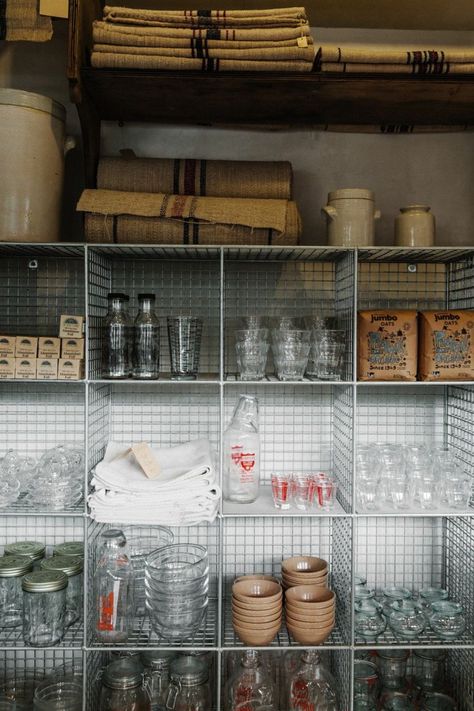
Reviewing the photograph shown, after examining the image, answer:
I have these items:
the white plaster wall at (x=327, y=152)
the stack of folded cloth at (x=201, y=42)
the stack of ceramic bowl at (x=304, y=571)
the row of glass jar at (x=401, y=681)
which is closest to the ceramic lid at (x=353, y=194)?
the white plaster wall at (x=327, y=152)

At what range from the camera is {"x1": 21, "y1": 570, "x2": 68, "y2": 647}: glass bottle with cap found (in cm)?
203

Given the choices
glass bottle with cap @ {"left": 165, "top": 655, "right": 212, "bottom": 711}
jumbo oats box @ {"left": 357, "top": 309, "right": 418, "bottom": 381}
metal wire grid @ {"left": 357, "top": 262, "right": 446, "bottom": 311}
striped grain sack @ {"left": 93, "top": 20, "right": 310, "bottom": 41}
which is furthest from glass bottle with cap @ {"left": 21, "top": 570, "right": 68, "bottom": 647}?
striped grain sack @ {"left": 93, "top": 20, "right": 310, "bottom": 41}

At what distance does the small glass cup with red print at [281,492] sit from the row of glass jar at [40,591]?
0.78 metres

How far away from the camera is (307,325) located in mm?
2207

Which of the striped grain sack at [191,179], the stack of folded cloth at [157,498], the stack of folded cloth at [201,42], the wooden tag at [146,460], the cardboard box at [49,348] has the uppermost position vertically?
the stack of folded cloth at [201,42]

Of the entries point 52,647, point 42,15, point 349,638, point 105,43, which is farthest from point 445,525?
point 42,15

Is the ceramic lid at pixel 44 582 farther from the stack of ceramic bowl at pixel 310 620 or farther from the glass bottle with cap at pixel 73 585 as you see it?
the stack of ceramic bowl at pixel 310 620

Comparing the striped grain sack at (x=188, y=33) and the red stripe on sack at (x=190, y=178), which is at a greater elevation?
the striped grain sack at (x=188, y=33)

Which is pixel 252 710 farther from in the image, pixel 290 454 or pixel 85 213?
pixel 85 213

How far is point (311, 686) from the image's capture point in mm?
2182

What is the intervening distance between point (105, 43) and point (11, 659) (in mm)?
2412

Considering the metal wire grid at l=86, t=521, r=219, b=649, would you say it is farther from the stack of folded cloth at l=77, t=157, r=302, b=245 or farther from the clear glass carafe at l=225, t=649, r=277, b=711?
the stack of folded cloth at l=77, t=157, r=302, b=245

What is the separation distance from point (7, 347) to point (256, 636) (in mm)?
1323

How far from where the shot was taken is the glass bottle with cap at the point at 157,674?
221 cm
